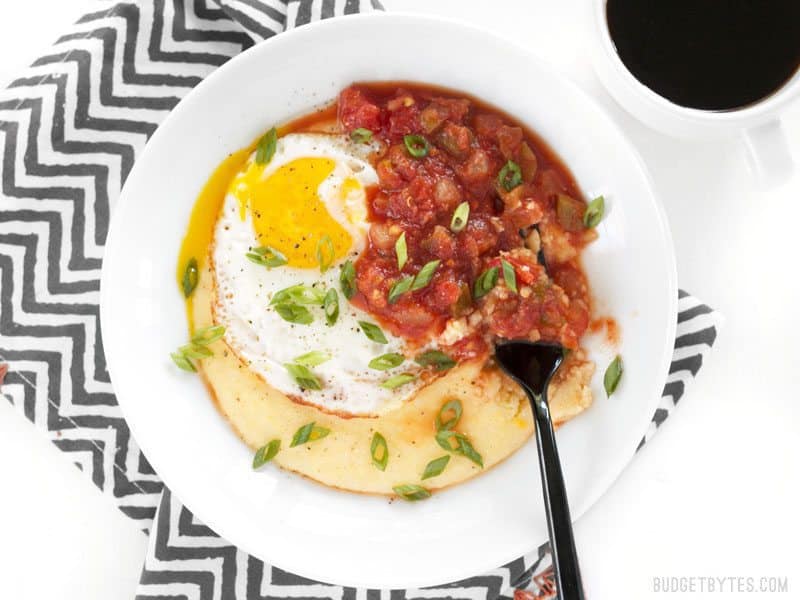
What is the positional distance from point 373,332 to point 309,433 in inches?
20.1

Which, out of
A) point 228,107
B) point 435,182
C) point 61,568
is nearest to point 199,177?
point 228,107

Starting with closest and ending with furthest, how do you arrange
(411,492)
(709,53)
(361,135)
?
(709,53) → (361,135) → (411,492)

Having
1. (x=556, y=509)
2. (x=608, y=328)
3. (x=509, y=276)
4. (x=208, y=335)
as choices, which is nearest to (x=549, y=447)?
(x=556, y=509)

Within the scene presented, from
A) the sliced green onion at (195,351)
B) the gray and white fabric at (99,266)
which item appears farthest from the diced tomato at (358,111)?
the sliced green onion at (195,351)

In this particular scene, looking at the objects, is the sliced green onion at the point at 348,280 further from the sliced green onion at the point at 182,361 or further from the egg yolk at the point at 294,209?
the sliced green onion at the point at 182,361

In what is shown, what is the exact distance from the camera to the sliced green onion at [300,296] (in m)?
2.95

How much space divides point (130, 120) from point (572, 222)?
1839 millimetres

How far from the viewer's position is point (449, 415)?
313cm

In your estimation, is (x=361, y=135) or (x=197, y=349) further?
(x=197, y=349)

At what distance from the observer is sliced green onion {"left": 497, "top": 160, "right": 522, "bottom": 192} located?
2979 millimetres

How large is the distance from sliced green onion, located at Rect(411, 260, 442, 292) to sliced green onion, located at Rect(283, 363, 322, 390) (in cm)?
53

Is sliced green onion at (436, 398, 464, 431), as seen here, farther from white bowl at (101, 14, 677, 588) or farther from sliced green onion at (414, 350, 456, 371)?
white bowl at (101, 14, 677, 588)

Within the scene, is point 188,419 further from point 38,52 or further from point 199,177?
point 38,52

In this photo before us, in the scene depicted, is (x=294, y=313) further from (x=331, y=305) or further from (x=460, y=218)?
(x=460, y=218)
